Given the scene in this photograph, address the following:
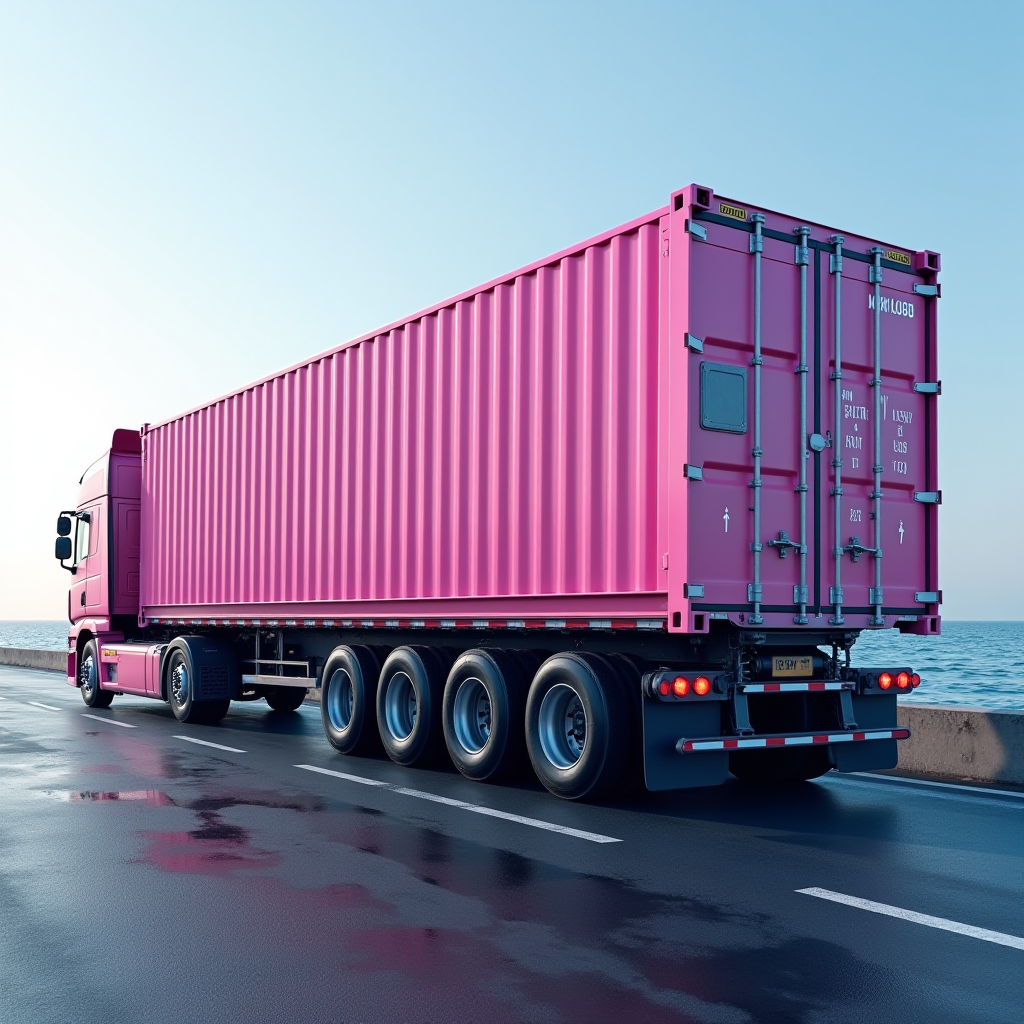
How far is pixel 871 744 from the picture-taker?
9.42m

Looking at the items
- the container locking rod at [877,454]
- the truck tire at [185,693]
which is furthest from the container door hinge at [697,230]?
the truck tire at [185,693]

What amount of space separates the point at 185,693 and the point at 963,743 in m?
9.71

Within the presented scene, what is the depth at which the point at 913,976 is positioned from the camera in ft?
15.3

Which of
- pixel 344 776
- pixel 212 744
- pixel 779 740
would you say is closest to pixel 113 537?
pixel 212 744

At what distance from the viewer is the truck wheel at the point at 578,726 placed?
28.0 ft

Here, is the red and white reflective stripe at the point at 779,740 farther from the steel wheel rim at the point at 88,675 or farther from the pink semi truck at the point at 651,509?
the steel wheel rim at the point at 88,675

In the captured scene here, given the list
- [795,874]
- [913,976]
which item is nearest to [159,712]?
[795,874]

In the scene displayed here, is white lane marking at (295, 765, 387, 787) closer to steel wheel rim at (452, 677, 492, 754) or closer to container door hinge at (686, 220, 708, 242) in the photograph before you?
steel wheel rim at (452, 677, 492, 754)

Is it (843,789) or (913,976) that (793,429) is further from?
(913,976)


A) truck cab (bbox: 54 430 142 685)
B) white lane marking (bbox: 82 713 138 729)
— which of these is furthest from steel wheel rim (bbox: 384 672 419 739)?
truck cab (bbox: 54 430 142 685)

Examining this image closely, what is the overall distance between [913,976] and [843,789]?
516 centimetres

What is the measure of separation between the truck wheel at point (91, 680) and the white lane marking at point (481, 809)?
887 centimetres

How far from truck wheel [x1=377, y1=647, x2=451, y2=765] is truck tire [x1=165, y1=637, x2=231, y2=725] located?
15.7 feet

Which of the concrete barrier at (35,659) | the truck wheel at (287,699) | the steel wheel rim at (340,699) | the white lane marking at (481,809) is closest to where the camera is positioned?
the white lane marking at (481,809)
